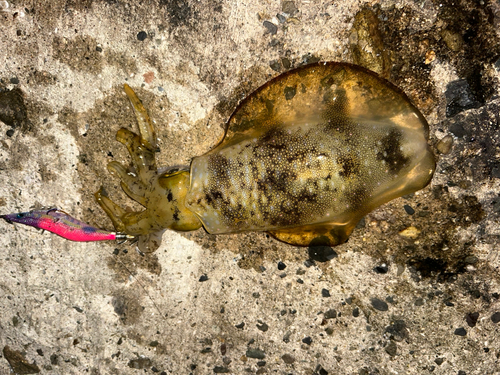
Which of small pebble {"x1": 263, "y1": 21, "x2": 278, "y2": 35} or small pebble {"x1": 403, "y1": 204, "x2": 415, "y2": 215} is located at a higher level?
small pebble {"x1": 263, "y1": 21, "x2": 278, "y2": 35}

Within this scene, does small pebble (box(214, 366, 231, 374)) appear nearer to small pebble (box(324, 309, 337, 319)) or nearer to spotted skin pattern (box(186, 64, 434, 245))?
small pebble (box(324, 309, 337, 319))

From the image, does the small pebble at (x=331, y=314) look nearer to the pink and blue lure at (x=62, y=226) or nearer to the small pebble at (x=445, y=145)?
the small pebble at (x=445, y=145)

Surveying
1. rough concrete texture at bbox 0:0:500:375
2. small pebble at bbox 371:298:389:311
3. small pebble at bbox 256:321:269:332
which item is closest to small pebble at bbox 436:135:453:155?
rough concrete texture at bbox 0:0:500:375

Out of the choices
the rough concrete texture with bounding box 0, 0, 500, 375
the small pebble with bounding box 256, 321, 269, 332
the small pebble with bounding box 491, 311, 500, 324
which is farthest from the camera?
the small pebble with bounding box 256, 321, 269, 332

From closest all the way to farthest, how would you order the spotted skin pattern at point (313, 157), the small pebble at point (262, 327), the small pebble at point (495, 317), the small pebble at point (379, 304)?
the spotted skin pattern at point (313, 157), the small pebble at point (495, 317), the small pebble at point (379, 304), the small pebble at point (262, 327)

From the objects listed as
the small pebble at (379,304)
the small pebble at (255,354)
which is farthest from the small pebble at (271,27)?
the small pebble at (255,354)
